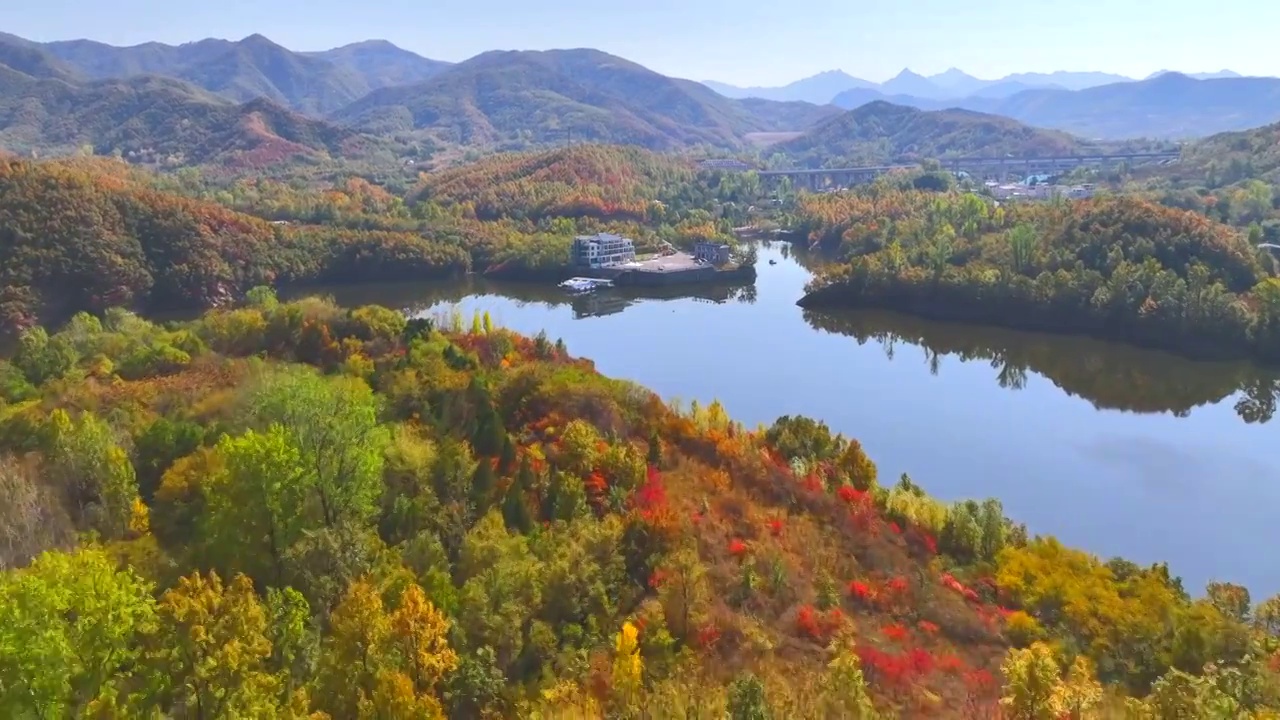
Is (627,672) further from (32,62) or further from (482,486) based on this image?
(32,62)

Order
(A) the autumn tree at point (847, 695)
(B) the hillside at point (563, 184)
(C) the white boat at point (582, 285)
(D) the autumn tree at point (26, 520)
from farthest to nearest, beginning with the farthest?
(B) the hillside at point (563, 184), (C) the white boat at point (582, 285), (D) the autumn tree at point (26, 520), (A) the autumn tree at point (847, 695)

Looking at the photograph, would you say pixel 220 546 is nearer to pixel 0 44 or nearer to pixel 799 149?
pixel 799 149

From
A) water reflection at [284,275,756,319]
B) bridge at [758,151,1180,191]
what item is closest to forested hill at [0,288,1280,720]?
water reflection at [284,275,756,319]

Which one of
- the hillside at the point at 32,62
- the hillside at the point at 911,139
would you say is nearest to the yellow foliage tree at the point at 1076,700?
the hillside at the point at 911,139

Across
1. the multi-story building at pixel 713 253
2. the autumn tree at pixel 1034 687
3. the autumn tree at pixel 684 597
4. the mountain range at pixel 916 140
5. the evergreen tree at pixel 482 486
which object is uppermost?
the mountain range at pixel 916 140

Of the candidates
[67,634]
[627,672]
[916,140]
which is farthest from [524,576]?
[916,140]

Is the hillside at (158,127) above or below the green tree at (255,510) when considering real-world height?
above

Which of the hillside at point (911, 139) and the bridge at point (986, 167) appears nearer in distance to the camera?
the bridge at point (986, 167)

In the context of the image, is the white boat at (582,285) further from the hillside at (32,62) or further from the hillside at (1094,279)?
the hillside at (32,62)
